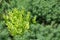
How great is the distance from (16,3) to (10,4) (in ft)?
0.52

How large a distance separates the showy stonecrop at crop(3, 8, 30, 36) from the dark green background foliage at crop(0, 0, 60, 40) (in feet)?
0.34

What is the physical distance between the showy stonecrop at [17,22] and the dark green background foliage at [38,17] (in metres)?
0.10

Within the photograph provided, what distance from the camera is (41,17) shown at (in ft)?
15.3

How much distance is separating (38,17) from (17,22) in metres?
0.67

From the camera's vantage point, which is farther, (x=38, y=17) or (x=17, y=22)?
(x=38, y=17)

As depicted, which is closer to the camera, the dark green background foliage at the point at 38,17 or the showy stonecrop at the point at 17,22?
the dark green background foliage at the point at 38,17

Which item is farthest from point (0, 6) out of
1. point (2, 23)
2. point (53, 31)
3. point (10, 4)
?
point (53, 31)

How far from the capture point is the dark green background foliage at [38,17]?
12.7 feet

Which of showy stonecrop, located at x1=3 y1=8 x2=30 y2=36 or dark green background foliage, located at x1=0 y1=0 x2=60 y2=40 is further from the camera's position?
showy stonecrop, located at x1=3 y1=8 x2=30 y2=36

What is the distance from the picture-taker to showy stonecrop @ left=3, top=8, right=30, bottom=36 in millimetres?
4109

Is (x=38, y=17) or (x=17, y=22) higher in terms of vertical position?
(x=38, y=17)

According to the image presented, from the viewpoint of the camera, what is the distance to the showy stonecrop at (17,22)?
13.5ft

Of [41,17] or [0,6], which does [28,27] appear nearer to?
[41,17]

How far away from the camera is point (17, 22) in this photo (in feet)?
13.6
